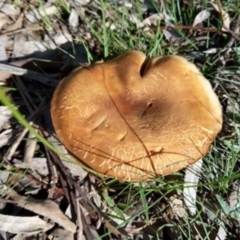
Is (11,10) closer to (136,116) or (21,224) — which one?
(136,116)

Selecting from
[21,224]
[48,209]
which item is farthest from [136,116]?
[21,224]

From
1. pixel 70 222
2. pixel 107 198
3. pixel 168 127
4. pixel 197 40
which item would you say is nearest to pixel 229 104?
pixel 197 40

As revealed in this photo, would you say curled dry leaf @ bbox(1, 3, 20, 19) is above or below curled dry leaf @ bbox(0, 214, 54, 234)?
above

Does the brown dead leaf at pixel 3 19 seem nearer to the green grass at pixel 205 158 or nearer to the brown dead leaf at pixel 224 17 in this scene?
the green grass at pixel 205 158

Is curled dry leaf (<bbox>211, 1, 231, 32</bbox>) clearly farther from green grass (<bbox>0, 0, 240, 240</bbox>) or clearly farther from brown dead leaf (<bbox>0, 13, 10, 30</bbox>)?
brown dead leaf (<bbox>0, 13, 10, 30</bbox>)

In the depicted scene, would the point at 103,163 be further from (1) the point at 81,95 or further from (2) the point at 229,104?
(2) the point at 229,104

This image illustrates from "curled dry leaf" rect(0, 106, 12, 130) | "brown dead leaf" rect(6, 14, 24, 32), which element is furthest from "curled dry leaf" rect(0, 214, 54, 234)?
"brown dead leaf" rect(6, 14, 24, 32)
